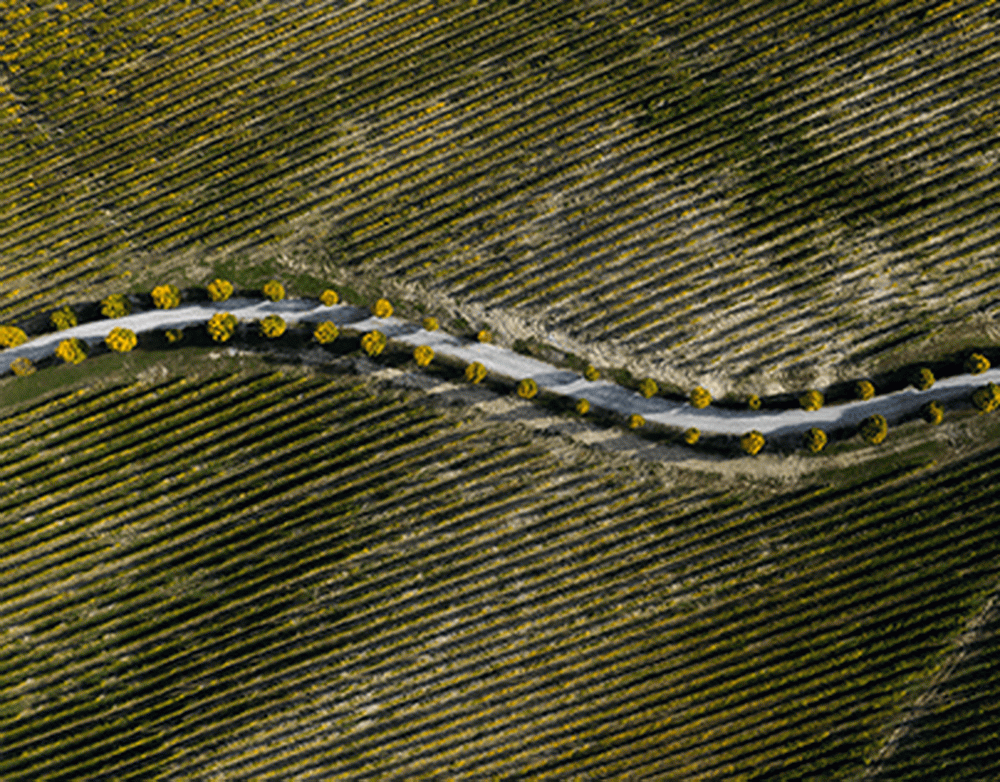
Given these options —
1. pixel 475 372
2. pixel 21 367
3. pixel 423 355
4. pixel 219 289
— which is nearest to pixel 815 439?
pixel 475 372

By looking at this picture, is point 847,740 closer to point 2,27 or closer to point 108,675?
point 108,675

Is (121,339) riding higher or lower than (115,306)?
lower

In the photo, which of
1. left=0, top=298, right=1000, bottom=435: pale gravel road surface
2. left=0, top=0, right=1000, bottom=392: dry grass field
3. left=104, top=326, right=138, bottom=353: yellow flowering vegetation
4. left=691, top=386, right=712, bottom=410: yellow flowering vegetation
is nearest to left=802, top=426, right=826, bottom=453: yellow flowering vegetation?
left=0, top=298, right=1000, bottom=435: pale gravel road surface

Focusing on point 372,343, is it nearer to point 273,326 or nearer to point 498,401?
point 273,326

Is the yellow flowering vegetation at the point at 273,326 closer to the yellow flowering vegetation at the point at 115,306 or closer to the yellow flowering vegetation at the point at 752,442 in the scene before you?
the yellow flowering vegetation at the point at 115,306

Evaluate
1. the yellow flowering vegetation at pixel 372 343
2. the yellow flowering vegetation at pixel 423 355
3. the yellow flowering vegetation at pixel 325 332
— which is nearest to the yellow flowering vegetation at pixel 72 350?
the yellow flowering vegetation at pixel 325 332

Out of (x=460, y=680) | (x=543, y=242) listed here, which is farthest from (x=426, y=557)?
(x=543, y=242)
